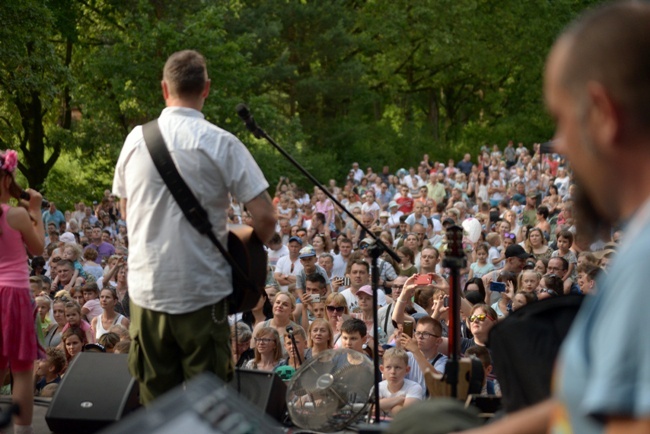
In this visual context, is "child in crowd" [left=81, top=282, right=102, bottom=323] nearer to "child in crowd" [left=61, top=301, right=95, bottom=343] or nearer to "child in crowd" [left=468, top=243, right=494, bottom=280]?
"child in crowd" [left=61, top=301, right=95, bottom=343]

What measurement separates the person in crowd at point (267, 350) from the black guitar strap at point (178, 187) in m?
3.83

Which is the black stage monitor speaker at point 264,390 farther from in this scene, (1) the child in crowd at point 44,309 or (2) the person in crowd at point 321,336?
(1) the child in crowd at point 44,309

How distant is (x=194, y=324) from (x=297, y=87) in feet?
104

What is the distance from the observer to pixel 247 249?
414 centimetres

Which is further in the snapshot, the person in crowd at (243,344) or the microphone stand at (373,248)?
the person in crowd at (243,344)

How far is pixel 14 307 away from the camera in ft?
16.0

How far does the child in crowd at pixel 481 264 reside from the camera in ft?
42.2

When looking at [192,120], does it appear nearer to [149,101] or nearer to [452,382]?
[452,382]

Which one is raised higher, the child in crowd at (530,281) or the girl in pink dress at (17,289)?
the girl in pink dress at (17,289)

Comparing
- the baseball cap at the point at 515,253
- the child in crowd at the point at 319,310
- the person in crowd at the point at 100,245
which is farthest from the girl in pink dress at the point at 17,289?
the person in crowd at the point at 100,245

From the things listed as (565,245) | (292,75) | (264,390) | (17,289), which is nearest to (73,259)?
(565,245)

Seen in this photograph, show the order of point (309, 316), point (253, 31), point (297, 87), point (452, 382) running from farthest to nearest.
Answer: point (297, 87) < point (253, 31) < point (309, 316) < point (452, 382)

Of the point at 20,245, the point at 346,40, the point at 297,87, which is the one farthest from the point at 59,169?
the point at 20,245

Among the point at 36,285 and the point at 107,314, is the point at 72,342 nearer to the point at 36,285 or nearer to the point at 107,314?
the point at 107,314
